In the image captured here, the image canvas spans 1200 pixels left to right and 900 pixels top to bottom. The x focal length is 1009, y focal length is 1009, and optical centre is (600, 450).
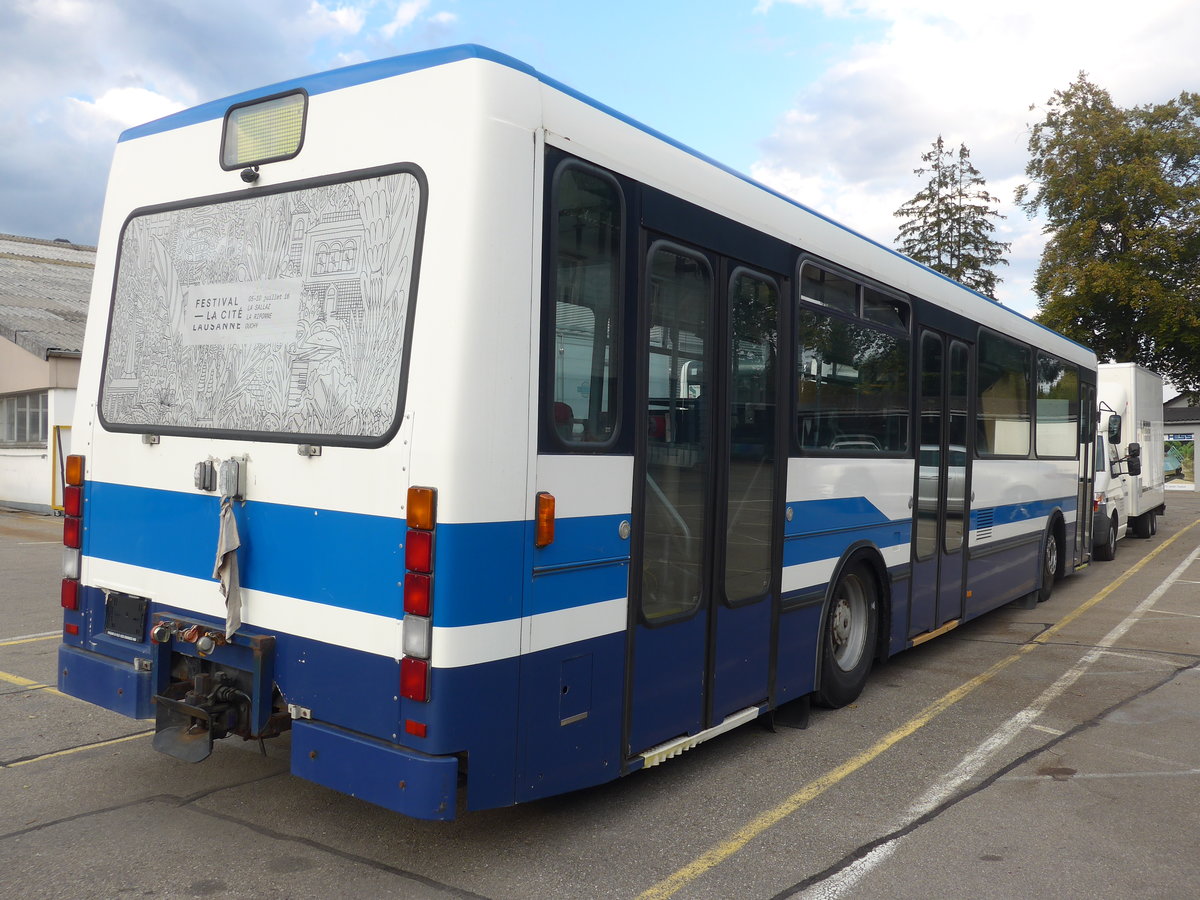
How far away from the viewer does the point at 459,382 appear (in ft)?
11.3

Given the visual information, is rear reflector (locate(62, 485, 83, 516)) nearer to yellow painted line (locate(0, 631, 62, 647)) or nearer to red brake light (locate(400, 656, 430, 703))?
red brake light (locate(400, 656, 430, 703))

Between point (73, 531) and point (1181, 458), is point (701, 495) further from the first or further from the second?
point (1181, 458)

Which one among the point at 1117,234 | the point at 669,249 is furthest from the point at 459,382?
the point at 1117,234

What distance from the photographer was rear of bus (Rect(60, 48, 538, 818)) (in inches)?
137

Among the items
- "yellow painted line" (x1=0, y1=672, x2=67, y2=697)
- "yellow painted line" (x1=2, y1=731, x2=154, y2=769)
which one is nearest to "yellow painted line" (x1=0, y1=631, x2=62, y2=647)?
"yellow painted line" (x1=0, y1=672, x2=67, y2=697)

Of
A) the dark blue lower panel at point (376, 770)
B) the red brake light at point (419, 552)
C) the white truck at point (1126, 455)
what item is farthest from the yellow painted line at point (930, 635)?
the white truck at point (1126, 455)

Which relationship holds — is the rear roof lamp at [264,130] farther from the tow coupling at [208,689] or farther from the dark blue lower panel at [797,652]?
the dark blue lower panel at [797,652]

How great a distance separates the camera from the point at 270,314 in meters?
4.02

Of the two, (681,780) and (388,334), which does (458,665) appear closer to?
(388,334)

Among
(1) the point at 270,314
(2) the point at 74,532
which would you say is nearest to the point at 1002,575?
(1) the point at 270,314

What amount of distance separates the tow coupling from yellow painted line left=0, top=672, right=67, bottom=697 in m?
2.63

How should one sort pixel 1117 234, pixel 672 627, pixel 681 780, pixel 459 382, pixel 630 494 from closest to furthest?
pixel 459 382
pixel 630 494
pixel 672 627
pixel 681 780
pixel 1117 234

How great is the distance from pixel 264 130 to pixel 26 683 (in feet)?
14.4

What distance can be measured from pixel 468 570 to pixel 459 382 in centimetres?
64
